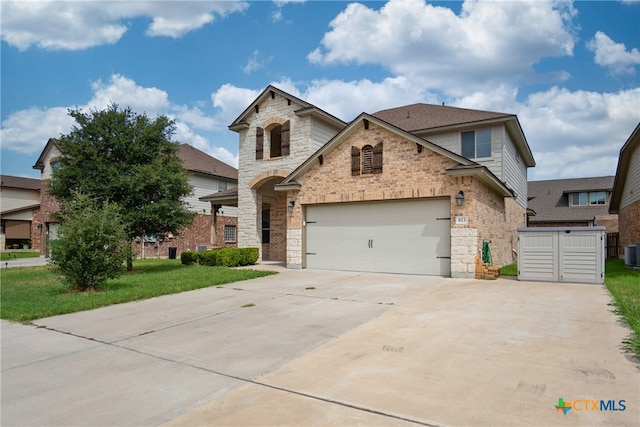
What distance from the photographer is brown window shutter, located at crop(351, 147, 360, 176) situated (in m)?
15.0

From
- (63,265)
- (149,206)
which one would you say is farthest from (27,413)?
(149,206)

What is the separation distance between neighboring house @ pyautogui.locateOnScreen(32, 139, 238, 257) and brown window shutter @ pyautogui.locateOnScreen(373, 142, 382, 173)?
1667 cm

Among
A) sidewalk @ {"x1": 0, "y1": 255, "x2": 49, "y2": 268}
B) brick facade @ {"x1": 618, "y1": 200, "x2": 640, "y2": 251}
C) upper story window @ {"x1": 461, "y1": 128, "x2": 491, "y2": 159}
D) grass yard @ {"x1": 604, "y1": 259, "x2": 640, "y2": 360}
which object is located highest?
upper story window @ {"x1": 461, "y1": 128, "x2": 491, "y2": 159}

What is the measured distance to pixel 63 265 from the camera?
10414 mm

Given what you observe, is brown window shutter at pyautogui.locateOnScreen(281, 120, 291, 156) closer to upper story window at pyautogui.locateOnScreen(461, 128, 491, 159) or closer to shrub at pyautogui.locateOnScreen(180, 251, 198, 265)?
shrub at pyautogui.locateOnScreen(180, 251, 198, 265)

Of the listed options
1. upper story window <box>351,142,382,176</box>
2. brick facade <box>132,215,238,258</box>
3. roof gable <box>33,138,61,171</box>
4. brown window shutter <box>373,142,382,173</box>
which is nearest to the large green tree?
upper story window <box>351,142,382,176</box>

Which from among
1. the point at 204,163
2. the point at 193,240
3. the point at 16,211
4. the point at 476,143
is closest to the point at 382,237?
the point at 476,143

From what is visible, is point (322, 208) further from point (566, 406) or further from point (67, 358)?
point (566, 406)

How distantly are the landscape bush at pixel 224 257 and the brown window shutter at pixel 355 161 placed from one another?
6.77 metres

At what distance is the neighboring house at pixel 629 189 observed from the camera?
17.9 metres

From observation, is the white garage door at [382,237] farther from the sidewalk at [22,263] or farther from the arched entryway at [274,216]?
the sidewalk at [22,263]

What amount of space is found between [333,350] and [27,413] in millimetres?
3339

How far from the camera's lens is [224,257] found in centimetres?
1786

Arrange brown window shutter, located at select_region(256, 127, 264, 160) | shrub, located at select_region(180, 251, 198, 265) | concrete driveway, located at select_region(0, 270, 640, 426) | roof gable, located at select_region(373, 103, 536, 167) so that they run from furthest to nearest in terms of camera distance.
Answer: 1. brown window shutter, located at select_region(256, 127, 264, 160)
2. shrub, located at select_region(180, 251, 198, 265)
3. roof gable, located at select_region(373, 103, 536, 167)
4. concrete driveway, located at select_region(0, 270, 640, 426)
